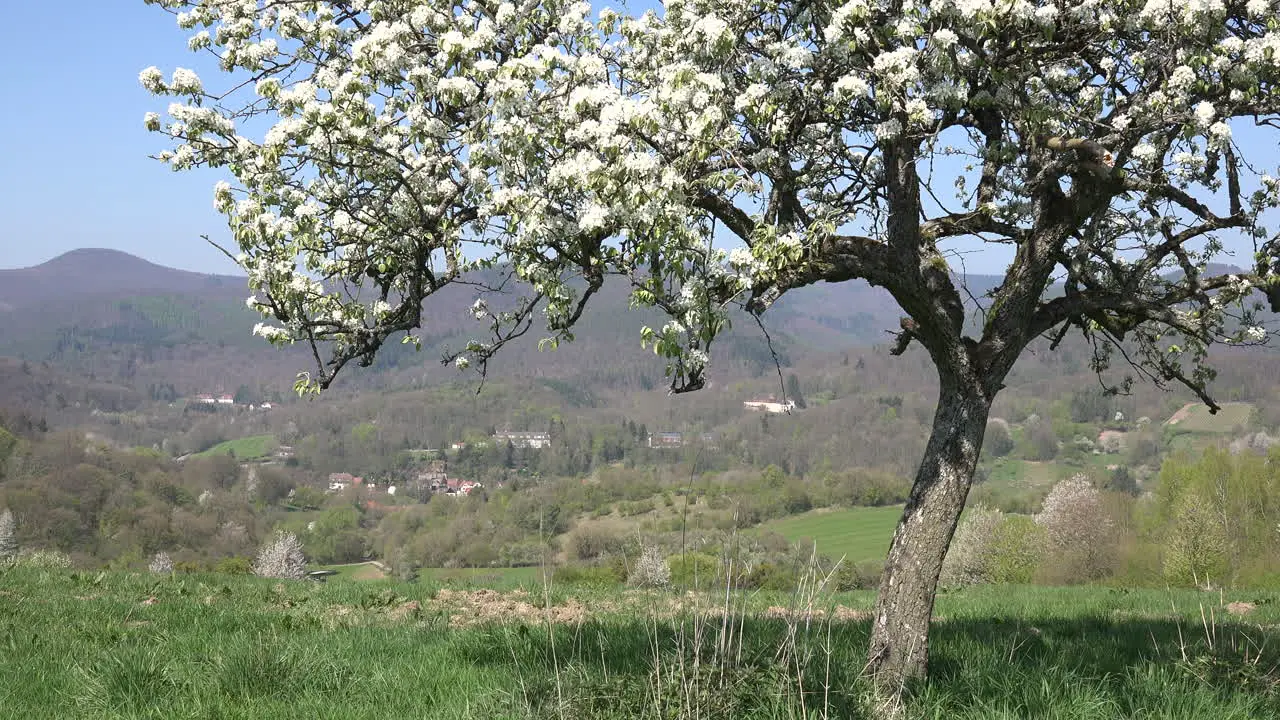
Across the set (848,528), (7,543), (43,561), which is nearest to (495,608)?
(43,561)

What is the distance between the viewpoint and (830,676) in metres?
7.51

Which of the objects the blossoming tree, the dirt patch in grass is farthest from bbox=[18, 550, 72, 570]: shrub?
the blossoming tree

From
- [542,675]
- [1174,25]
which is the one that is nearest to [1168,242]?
[1174,25]

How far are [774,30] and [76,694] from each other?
31.1ft

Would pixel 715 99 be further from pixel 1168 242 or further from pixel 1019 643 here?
pixel 1019 643

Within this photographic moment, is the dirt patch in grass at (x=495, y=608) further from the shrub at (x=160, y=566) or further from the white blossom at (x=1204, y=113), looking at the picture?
the white blossom at (x=1204, y=113)

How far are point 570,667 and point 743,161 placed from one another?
493 cm

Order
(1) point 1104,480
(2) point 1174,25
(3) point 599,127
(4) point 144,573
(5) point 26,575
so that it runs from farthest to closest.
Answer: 1. (1) point 1104,480
2. (4) point 144,573
3. (5) point 26,575
4. (2) point 1174,25
5. (3) point 599,127

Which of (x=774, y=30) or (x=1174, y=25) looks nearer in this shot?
(x=1174, y=25)

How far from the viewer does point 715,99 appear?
8.18m

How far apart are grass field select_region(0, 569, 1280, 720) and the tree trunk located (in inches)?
16.7

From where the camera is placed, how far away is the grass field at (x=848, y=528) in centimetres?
12606

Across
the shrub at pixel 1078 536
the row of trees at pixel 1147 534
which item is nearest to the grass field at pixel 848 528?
the shrub at pixel 1078 536

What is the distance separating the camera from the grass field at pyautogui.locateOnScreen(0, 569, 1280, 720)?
266 inches
